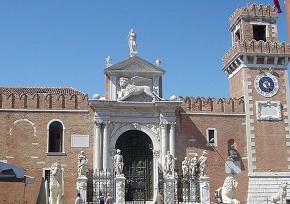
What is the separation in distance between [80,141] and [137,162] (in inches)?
124

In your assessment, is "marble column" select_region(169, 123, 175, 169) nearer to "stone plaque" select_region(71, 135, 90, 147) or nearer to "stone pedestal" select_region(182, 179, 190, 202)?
"stone pedestal" select_region(182, 179, 190, 202)

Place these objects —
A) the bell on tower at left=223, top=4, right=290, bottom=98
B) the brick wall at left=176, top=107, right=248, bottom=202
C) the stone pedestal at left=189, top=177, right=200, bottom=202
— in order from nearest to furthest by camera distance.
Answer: the stone pedestal at left=189, top=177, right=200, bottom=202 → the brick wall at left=176, top=107, right=248, bottom=202 → the bell on tower at left=223, top=4, right=290, bottom=98

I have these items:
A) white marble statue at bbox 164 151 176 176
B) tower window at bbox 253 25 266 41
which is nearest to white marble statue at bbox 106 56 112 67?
white marble statue at bbox 164 151 176 176

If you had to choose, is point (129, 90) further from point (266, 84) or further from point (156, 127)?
point (266, 84)

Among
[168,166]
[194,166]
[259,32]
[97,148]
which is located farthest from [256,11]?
[97,148]

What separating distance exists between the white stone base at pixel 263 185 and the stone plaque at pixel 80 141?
876 centimetres

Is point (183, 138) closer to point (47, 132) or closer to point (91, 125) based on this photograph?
point (91, 125)

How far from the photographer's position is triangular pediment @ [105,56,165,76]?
25672 mm

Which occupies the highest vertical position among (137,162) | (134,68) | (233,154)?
(134,68)

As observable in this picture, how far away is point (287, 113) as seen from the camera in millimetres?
26656

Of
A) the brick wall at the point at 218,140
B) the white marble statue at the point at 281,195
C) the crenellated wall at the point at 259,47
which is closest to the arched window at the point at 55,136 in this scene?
the brick wall at the point at 218,140

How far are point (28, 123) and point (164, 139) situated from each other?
23.1 ft

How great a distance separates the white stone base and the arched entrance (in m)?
5.35

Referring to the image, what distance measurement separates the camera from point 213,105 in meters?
→ 26.8
